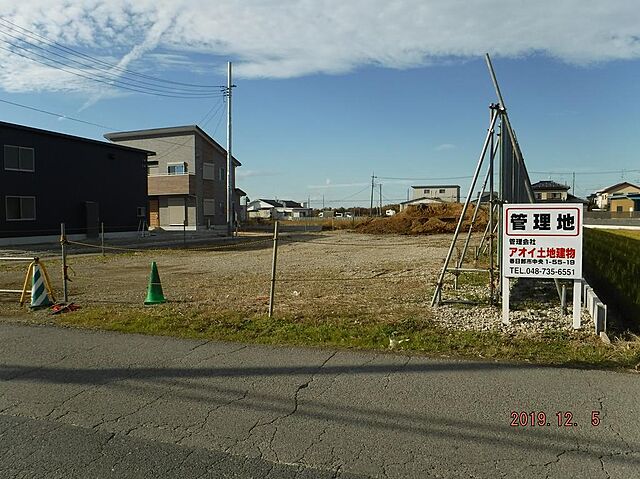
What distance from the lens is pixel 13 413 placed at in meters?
3.88

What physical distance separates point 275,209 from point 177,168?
53250mm

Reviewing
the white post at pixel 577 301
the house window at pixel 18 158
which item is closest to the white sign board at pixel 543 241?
the white post at pixel 577 301

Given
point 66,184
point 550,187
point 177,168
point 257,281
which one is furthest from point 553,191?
point 257,281

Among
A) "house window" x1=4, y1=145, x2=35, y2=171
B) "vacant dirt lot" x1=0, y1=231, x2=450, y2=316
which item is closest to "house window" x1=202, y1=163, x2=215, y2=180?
"house window" x1=4, y1=145, x2=35, y2=171

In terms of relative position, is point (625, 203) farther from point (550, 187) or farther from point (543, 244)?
point (543, 244)

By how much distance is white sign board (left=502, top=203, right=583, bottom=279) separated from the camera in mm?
6559

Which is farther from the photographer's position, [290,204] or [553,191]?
[290,204]

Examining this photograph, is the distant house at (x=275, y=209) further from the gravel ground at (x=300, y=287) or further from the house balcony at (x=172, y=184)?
the gravel ground at (x=300, y=287)

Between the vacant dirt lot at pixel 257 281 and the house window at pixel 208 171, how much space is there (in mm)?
23828

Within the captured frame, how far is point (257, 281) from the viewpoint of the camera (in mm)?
11617

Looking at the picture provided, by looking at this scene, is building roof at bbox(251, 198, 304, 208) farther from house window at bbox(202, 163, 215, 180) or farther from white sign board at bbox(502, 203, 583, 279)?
white sign board at bbox(502, 203, 583, 279)

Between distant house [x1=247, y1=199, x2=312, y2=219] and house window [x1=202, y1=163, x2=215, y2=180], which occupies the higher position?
house window [x1=202, y1=163, x2=215, y2=180]

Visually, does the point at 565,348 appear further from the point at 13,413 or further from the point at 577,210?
the point at 13,413
